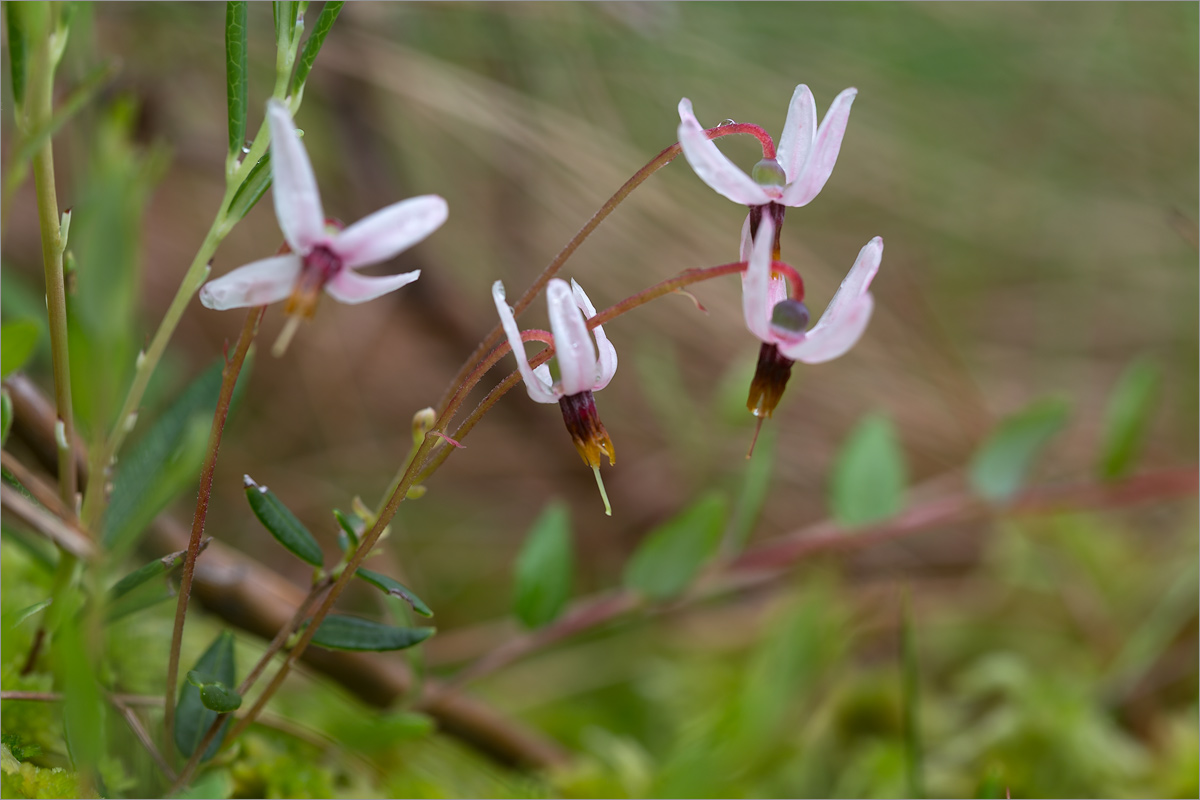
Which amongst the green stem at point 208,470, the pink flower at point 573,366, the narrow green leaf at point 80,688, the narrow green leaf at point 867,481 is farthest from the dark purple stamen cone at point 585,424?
the narrow green leaf at point 867,481

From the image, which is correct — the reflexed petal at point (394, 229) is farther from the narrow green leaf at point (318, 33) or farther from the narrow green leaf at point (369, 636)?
the narrow green leaf at point (369, 636)

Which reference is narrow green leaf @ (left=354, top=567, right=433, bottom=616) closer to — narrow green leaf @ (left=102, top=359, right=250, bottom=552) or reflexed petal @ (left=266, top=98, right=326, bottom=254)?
narrow green leaf @ (left=102, top=359, right=250, bottom=552)

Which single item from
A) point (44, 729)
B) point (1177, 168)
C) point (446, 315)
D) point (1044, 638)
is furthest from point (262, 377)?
point (1177, 168)

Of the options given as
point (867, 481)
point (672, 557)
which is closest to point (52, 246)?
point (672, 557)

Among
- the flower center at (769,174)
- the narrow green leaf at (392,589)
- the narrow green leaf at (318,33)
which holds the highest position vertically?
the narrow green leaf at (318,33)

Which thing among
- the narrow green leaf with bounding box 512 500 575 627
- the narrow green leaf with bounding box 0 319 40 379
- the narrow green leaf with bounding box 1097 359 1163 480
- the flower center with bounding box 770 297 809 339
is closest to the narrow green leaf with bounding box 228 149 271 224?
the narrow green leaf with bounding box 0 319 40 379

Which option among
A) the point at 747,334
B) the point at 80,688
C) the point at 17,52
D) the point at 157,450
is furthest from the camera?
the point at 747,334

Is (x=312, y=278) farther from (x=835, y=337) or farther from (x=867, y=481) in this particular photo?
(x=867, y=481)

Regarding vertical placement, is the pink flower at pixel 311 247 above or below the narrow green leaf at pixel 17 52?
below
